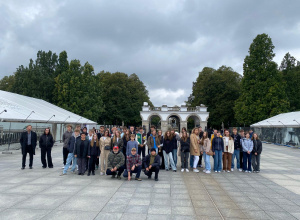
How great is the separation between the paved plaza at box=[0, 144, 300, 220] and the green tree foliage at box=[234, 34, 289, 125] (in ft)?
91.5

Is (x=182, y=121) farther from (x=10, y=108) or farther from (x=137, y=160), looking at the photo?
(x=137, y=160)

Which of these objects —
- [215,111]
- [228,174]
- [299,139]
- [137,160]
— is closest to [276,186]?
[228,174]

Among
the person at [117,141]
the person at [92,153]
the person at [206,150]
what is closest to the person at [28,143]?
the person at [92,153]

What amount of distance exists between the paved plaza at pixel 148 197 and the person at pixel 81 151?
0.48 metres

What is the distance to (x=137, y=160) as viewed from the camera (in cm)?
791

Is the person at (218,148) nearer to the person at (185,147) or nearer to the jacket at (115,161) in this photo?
the person at (185,147)

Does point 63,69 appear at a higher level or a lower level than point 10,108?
higher

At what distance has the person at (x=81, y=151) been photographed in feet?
28.7

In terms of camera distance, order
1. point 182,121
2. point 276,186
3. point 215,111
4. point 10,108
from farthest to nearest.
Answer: point 215,111, point 182,121, point 10,108, point 276,186

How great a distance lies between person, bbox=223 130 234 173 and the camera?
9.80 m

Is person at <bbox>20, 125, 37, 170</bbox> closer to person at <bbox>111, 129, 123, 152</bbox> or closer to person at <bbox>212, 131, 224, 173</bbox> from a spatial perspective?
person at <bbox>111, 129, 123, 152</bbox>

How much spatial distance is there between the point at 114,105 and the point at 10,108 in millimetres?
30641

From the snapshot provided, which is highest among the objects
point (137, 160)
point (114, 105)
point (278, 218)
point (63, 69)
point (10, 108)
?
point (63, 69)

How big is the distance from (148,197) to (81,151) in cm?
381
